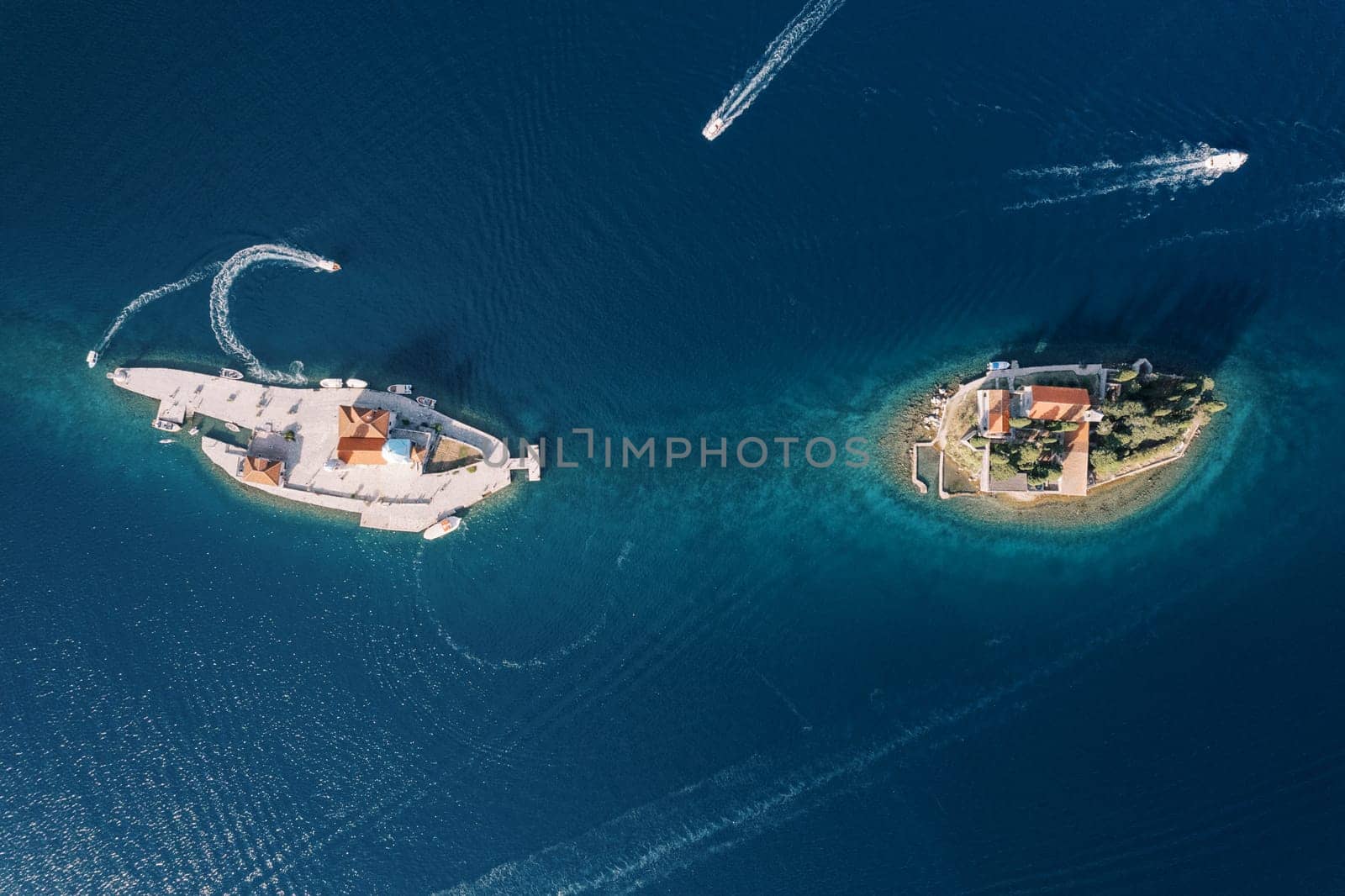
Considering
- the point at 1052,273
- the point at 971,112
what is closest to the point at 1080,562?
the point at 1052,273

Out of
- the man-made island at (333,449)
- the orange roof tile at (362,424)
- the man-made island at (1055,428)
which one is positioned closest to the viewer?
the man-made island at (1055,428)

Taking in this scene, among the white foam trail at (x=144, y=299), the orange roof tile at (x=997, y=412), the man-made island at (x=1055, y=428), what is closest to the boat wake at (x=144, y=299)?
the white foam trail at (x=144, y=299)

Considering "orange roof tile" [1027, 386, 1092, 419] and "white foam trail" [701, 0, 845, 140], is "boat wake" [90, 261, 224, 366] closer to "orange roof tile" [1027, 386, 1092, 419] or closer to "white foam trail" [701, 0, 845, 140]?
"white foam trail" [701, 0, 845, 140]

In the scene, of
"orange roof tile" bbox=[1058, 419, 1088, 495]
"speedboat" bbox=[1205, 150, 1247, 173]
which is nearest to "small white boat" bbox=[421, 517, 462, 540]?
"orange roof tile" bbox=[1058, 419, 1088, 495]

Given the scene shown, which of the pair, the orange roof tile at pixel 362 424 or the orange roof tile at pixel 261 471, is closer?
the orange roof tile at pixel 362 424

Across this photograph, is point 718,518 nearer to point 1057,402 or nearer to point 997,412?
point 997,412

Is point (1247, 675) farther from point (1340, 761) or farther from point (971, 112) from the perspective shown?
point (971, 112)

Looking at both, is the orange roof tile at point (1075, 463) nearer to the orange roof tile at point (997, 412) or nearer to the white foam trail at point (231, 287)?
the orange roof tile at point (997, 412)

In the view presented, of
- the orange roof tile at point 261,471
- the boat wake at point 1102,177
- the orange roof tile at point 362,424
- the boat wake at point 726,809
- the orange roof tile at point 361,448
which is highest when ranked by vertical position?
the boat wake at point 1102,177
